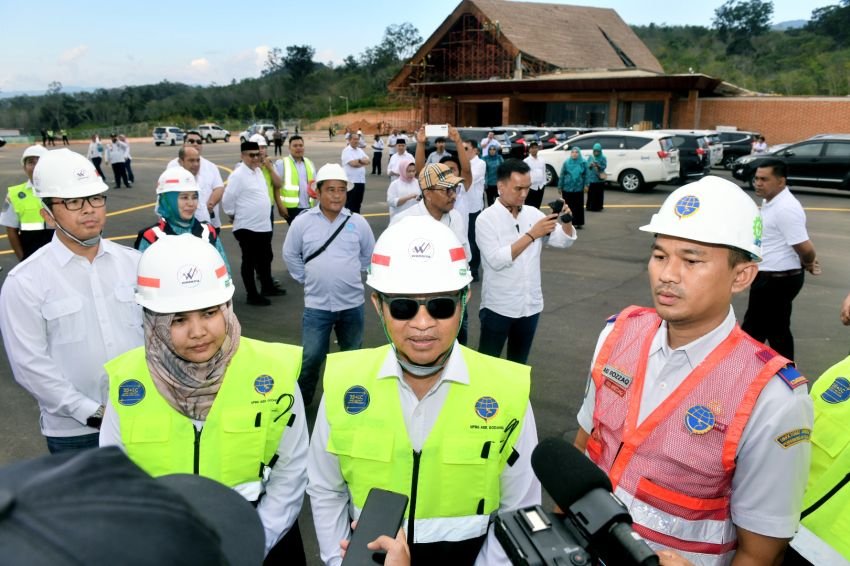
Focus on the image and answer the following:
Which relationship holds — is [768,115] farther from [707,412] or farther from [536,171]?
[707,412]

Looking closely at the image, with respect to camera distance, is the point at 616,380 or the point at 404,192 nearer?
the point at 616,380

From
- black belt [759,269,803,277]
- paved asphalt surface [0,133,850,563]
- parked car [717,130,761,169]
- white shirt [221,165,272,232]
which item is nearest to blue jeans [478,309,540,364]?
paved asphalt surface [0,133,850,563]

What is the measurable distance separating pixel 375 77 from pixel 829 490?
9842 cm

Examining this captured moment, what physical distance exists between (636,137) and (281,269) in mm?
13750

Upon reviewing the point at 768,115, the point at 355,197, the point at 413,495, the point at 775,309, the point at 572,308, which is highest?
the point at 768,115

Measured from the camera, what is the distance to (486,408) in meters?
2.03

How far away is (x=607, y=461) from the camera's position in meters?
2.12

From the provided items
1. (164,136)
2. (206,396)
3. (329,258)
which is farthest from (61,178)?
(164,136)

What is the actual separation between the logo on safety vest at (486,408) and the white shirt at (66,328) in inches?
80.7

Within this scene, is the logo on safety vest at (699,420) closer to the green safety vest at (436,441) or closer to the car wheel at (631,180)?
the green safety vest at (436,441)

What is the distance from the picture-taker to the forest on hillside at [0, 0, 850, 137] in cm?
5322

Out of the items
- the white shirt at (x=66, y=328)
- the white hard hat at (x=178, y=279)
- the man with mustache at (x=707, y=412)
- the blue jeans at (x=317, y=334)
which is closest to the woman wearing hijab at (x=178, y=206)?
the blue jeans at (x=317, y=334)

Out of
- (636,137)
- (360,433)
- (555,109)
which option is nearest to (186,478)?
(360,433)

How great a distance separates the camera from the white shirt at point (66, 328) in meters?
2.86
